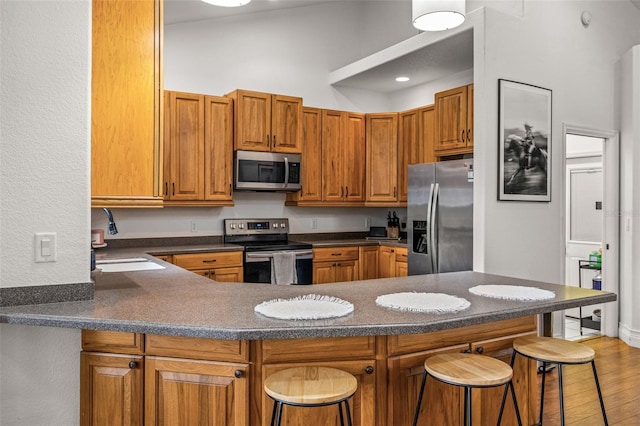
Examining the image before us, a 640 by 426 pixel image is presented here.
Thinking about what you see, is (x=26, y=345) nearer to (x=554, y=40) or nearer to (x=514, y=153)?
(x=514, y=153)

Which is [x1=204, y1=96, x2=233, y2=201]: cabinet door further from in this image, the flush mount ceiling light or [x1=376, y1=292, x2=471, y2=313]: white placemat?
[x1=376, y1=292, x2=471, y2=313]: white placemat

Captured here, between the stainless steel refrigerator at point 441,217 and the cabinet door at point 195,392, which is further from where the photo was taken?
the stainless steel refrigerator at point 441,217

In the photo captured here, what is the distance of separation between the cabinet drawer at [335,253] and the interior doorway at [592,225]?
2.33 metres

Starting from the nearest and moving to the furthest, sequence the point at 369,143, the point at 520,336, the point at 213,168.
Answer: the point at 520,336, the point at 213,168, the point at 369,143

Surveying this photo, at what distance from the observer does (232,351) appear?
1751 millimetres

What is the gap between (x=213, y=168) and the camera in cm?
476

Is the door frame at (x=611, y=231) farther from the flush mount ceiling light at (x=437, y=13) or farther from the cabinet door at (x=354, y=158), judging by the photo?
the flush mount ceiling light at (x=437, y=13)

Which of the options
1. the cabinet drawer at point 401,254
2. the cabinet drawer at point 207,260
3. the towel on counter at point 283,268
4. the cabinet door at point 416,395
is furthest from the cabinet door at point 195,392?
the cabinet drawer at point 401,254

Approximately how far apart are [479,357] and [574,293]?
2.57 ft

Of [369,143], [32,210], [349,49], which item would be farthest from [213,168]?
[32,210]

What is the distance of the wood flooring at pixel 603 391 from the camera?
2949 mm

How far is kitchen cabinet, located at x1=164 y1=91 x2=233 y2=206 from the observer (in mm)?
4543

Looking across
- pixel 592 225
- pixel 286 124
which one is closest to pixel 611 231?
pixel 592 225

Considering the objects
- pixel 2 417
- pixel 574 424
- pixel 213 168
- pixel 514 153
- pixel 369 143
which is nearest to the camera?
pixel 2 417
